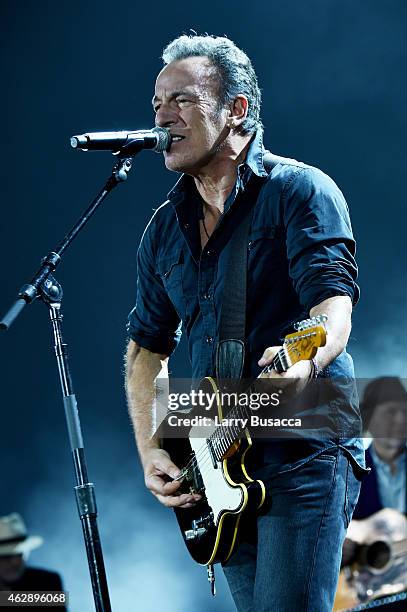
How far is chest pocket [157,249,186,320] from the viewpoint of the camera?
241cm

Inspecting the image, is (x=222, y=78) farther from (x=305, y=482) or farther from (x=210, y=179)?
(x=305, y=482)

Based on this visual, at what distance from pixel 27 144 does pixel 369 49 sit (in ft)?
5.47

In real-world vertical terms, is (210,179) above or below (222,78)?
below

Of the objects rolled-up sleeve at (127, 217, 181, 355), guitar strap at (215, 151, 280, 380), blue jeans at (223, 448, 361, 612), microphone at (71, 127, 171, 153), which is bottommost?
blue jeans at (223, 448, 361, 612)

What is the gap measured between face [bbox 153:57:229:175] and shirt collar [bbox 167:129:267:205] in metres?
0.10

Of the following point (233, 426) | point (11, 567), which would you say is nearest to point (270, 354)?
point (233, 426)

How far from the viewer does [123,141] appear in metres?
2.26

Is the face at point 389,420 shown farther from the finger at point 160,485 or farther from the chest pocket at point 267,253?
the chest pocket at point 267,253

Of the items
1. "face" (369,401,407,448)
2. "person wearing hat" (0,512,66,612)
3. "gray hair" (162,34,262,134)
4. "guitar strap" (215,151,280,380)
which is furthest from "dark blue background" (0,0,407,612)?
"guitar strap" (215,151,280,380)

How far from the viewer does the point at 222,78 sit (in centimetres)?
249

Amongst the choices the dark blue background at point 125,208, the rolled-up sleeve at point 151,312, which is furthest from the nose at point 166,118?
the dark blue background at point 125,208

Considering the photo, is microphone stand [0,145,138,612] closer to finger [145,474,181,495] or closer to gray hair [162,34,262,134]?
finger [145,474,181,495]

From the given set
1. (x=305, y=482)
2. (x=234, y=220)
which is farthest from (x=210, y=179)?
(x=305, y=482)

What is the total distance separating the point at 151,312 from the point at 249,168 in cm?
64
